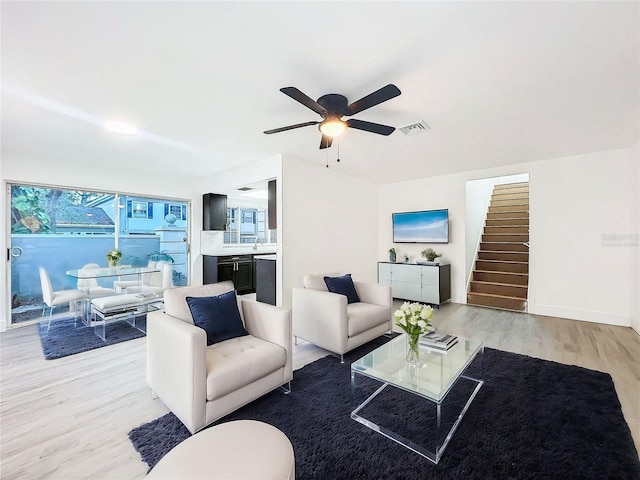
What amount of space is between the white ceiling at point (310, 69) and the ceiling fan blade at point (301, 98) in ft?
0.68

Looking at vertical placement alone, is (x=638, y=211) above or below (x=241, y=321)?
above

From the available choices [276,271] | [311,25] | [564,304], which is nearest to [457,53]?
[311,25]

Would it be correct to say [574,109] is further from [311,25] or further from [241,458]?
[241,458]

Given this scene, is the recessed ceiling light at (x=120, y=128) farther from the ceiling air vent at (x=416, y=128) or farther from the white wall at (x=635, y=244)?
the white wall at (x=635, y=244)

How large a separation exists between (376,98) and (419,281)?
12.6ft

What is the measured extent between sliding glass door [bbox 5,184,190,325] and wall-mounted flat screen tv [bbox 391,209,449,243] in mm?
4399

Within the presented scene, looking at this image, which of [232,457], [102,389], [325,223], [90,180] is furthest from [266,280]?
[232,457]

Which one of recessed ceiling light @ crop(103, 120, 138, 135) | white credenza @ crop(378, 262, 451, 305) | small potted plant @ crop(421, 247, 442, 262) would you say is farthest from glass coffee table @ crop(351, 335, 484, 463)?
recessed ceiling light @ crop(103, 120, 138, 135)

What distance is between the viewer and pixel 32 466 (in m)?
1.59

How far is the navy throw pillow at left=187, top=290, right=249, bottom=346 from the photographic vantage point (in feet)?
7.35

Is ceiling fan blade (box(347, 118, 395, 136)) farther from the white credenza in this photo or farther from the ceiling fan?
the white credenza

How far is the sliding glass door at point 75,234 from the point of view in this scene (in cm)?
421

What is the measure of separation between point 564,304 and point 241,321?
477 centimetres

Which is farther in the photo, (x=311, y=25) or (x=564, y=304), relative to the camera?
(x=564, y=304)
